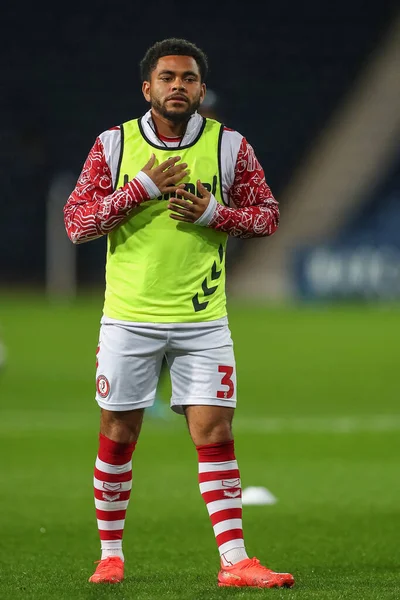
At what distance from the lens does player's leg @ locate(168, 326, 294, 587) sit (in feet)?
15.6

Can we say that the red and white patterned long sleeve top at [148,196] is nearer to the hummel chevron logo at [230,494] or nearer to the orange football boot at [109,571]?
the hummel chevron logo at [230,494]

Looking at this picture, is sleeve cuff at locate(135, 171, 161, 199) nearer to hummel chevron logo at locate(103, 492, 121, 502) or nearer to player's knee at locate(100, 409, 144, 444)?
player's knee at locate(100, 409, 144, 444)

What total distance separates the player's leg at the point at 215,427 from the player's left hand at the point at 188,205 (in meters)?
0.44

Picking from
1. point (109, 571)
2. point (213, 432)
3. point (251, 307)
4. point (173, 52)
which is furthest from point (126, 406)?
point (251, 307)

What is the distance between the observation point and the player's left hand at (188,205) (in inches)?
184

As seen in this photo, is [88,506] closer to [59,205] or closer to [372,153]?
[59,205]

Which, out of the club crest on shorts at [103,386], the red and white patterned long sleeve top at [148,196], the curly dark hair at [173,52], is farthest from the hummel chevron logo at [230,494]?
the curly dark hair at [173,52]

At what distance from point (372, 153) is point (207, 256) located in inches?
1056

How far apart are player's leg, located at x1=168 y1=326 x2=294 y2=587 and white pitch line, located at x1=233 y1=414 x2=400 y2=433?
5641 millimetres

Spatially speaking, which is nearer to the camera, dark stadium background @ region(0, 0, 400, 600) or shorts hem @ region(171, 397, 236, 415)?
shorts hem @ region(171, 397, 236, 415)

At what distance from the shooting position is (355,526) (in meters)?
6.45

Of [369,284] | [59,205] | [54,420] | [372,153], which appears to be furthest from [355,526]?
[372,153]

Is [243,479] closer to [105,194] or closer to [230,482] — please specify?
[230,482]

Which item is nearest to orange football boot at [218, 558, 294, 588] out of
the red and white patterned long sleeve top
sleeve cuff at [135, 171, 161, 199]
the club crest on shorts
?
the club crest on shorts
